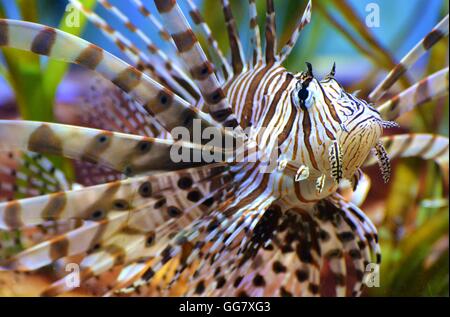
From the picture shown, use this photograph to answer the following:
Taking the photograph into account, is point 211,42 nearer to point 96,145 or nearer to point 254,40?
point 254,40

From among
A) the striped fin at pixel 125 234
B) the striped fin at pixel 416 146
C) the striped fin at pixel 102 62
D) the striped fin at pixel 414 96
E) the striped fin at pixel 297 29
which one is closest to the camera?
the striped fin at pixel 102 62

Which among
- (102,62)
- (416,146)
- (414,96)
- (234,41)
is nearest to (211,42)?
(234,41)

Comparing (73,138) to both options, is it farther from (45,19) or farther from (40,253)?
(45,19)

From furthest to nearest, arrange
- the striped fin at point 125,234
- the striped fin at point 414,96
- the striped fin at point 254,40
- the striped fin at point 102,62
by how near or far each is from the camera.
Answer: the striped fin at point 414,96
the striped fin at point 254,40
the striped fin at point 125,234
the striped fin at point 102,62

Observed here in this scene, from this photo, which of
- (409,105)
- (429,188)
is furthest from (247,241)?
(429,188)

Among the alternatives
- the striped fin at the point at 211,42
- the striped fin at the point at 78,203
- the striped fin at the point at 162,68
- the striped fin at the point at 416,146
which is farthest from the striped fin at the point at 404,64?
the striped fin at the point at 78,203

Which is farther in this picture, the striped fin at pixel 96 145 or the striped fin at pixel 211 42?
the striped fin at pixel 211 42

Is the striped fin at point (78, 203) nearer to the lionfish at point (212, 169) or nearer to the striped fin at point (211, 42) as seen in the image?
the lionfish at point (212, 169)
